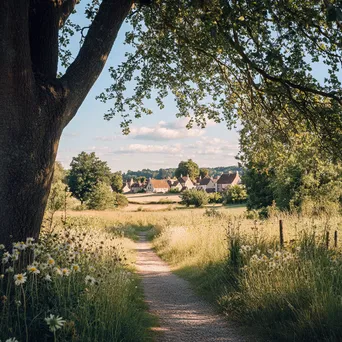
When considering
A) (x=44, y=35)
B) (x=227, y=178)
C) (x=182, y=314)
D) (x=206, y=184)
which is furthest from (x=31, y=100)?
(x=206, y=184)

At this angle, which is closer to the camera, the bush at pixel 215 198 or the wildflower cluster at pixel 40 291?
the wildflower cluster at pixel 40 291

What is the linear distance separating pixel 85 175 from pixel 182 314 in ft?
199

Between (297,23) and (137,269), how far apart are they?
918 centimetres

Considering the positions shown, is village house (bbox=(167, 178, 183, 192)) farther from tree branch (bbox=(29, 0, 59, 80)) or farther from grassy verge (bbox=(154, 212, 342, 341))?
tree branch (bbox=(29, 0, 59, 80))

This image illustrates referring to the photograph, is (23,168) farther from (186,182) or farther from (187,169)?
(187,169)

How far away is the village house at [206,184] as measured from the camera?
117875 mm

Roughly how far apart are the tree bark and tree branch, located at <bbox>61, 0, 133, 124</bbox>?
0.01 m

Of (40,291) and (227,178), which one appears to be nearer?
(40,291)

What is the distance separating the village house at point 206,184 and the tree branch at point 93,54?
363 ft

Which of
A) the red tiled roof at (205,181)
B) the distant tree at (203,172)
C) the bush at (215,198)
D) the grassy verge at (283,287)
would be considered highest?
the distant tree at (203,172)

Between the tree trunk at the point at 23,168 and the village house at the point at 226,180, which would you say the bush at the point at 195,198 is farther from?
the tree trunk at the point at 23,168

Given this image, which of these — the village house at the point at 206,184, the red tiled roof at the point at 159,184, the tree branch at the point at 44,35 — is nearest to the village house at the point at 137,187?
the red tiled roof at the point at 159,184

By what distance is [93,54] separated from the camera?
19.2 feet

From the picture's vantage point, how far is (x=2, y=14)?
505 cm
